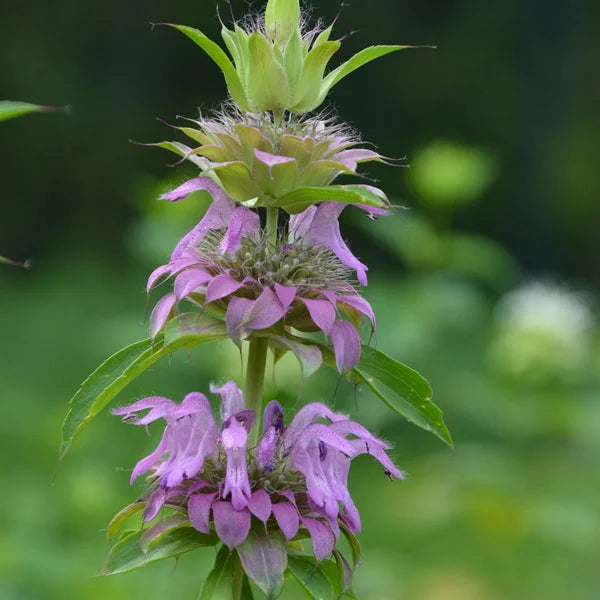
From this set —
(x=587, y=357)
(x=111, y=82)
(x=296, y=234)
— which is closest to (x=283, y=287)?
(x=296, y=234)

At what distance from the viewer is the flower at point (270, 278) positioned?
838 mm

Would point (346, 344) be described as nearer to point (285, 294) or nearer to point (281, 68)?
point (285, 294)

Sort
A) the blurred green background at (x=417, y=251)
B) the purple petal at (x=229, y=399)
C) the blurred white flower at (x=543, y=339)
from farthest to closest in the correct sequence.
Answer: the blurred white flower at (x=543, y=339) < the blurred green background at (x=417, y=251) < the purple petal at (x=229, y=399)

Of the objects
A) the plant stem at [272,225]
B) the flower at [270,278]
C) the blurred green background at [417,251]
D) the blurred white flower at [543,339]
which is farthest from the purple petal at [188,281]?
the blurred white flower at [543,339]

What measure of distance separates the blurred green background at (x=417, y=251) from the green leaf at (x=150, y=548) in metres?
1.65

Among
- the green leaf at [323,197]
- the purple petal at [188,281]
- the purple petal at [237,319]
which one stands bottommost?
the purple petal at [237,319]

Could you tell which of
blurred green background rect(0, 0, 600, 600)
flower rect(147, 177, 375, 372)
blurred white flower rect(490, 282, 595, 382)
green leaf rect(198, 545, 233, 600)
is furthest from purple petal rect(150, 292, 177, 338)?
blurred white flower rect(490, 282, 595, 382)

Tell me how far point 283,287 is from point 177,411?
0.48 feet

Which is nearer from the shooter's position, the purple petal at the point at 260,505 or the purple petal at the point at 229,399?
the purple petal at the point at 260,505

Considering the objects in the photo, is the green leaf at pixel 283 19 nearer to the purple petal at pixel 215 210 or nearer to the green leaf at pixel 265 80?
the green leaf at pixel 265 80

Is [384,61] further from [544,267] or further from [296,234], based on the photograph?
[296,234]

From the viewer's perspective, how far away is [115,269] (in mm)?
7324

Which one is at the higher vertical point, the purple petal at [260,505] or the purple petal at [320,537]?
the purple petal at [260,505]

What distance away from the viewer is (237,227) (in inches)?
34.1
